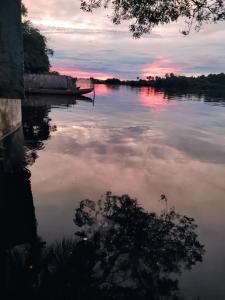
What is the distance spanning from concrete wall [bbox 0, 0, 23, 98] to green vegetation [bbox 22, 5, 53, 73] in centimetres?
6197

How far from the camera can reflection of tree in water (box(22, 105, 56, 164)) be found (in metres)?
18.8

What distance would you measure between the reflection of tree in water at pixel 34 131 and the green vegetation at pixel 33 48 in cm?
3527

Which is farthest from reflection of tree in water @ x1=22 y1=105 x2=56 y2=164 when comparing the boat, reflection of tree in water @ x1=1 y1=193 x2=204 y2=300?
the boat

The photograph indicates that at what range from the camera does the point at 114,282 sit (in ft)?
22.1

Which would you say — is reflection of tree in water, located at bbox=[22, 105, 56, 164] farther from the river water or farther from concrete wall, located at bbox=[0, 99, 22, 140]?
concrete wall, located at bbox=[0, 99, 22, 140]

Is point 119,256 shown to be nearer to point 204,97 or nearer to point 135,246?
point 135,246

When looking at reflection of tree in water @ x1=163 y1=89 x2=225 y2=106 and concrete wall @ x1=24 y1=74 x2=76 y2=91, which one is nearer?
concrete wall @ x1=24 y1=74 x2=76 y2=91

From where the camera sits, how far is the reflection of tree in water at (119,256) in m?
6.40

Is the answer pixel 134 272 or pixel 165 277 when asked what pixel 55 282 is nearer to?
pixel 134 272

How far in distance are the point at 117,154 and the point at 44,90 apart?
1616 inches

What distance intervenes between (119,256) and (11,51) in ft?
21.3

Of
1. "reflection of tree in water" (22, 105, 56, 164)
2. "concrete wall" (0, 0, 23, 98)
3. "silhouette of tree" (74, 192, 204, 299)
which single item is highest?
"concrete wall" (0, 0, 23, 98)

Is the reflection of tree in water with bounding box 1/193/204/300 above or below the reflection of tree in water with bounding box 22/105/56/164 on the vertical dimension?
above

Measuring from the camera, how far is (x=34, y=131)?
25.8 meters
